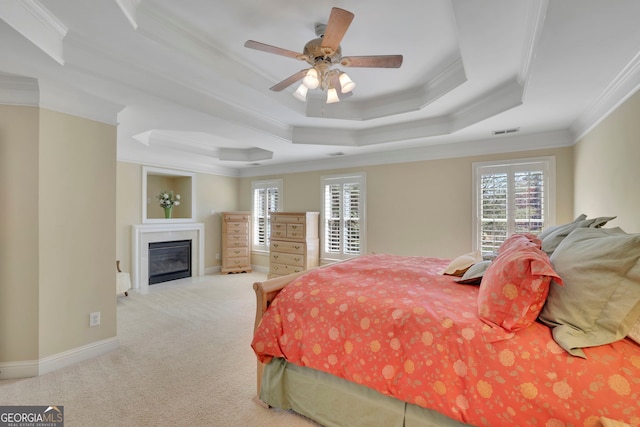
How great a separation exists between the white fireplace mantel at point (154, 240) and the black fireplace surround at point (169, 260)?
101 millimetres

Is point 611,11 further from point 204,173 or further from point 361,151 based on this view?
point 204,173

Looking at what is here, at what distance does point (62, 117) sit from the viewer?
2475mm

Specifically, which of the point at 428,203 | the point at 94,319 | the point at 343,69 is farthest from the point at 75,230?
the point at 428,203

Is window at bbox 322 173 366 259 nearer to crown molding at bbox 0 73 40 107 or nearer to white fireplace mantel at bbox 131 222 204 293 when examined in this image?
white fireplace mantel at bbox 131 222 204 293

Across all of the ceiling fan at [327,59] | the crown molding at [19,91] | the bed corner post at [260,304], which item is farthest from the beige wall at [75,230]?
the ceiling fan at [327,59]

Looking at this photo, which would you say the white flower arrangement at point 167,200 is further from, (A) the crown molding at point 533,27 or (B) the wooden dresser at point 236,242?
(A) the crown molding at point 533,27

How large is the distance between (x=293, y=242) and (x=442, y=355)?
4267 mm

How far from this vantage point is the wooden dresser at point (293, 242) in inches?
211

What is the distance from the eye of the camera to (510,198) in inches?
152

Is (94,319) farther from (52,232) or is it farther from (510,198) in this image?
(510,198)

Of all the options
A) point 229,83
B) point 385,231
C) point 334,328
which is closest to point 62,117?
point 229,83

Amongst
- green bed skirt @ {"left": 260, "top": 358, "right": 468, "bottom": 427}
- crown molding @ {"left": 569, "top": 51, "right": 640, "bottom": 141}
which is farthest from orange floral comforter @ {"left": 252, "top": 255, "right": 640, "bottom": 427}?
crown molding @ {"left": 569, "top": 51, "right": 640, "bottom": 141}

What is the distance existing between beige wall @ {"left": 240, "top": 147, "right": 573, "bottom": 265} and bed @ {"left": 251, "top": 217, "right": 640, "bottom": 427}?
7.47 ft

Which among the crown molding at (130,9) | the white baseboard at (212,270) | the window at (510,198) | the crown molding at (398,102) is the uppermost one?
the crown molding at (398,102)
